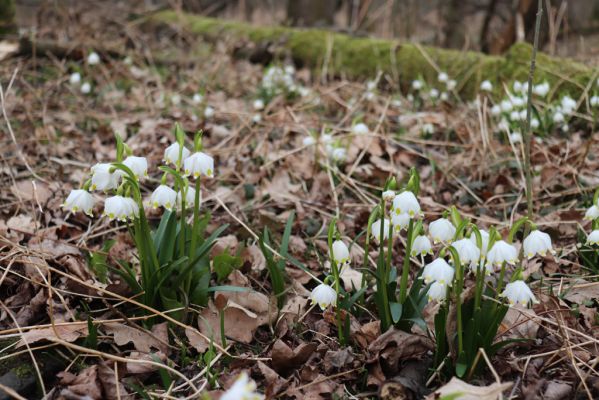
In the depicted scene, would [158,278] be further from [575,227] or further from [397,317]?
[575,227]

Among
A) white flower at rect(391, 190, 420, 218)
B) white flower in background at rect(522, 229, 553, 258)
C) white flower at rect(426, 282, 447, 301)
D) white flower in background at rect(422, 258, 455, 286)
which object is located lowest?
white flower at rect(426, 282, 447, 301)

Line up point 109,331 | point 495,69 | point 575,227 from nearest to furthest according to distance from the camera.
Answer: point 109,331 < point 575,227 < point 495,69

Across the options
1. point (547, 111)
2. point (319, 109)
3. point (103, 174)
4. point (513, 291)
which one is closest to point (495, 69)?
point (547, 111)

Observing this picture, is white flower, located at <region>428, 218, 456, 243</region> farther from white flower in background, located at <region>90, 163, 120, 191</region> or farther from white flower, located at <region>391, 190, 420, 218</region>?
white flower in background, located at <region>90, 163, 120, 191</region>

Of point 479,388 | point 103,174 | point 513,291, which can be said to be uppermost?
point 103,174

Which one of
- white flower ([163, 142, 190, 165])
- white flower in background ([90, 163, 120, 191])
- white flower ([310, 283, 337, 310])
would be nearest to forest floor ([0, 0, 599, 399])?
white flower ([310, 283, 337, 310])

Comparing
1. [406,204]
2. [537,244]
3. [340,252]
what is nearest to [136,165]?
[340,252]

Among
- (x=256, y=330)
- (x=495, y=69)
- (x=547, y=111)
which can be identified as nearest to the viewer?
(x=256, y=330)

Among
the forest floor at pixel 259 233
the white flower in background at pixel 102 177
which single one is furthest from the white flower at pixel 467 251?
the white flower in background at pixel 102 177
